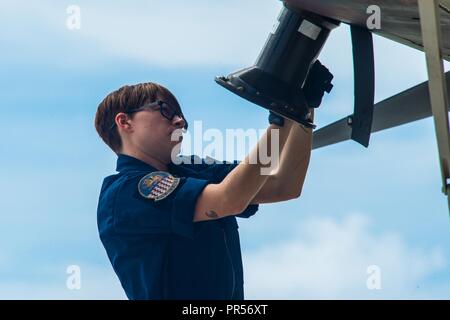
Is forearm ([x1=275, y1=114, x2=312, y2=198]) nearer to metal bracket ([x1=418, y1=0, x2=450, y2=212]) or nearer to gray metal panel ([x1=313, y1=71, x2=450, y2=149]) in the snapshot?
gray metal panel ([x1=313, y1=71, x2=450, y2=149])

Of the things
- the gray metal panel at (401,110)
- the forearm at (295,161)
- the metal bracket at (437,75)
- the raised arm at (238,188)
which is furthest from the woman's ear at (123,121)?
the metal bracket at (437,75)

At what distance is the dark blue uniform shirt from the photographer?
6008 mm

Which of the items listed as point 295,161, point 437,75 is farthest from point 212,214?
point 437,75

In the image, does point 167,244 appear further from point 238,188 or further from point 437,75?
point 437,75

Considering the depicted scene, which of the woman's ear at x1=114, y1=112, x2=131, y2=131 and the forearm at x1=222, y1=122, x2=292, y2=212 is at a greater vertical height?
the woman's ear at x1=114, y1=112, x2=131, y2=131

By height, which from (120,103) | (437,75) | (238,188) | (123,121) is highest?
(120,103)

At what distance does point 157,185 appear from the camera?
613 cm

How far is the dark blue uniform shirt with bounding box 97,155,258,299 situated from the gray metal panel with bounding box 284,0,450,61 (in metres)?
1.27

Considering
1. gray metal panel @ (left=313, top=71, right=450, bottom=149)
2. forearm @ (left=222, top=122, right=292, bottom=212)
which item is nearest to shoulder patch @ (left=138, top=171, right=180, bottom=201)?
forearm @ (left=222, top=122, right=292, bottom=212)

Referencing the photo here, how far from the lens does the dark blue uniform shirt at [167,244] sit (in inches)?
237

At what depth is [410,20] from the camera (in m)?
5.70

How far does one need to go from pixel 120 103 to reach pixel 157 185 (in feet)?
2.61

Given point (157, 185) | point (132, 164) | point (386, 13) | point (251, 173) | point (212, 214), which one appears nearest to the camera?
point (386, 13)

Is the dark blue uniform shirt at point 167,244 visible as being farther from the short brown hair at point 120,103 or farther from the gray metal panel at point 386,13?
the gray metal panel at point 386,13
